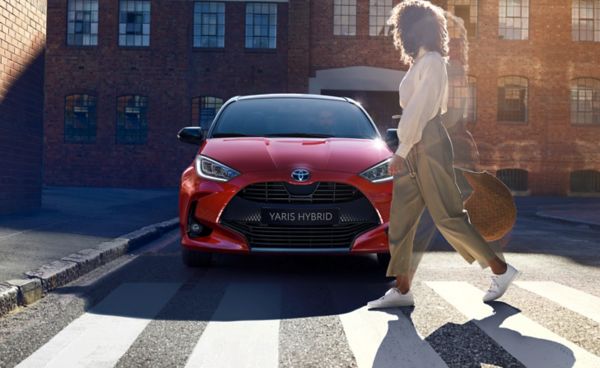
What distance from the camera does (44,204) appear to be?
12547 mm

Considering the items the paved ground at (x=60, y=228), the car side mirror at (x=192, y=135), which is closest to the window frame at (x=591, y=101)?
the paved ground at (x=60, y=228)

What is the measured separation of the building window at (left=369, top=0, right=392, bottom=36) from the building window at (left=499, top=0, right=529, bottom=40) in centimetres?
449

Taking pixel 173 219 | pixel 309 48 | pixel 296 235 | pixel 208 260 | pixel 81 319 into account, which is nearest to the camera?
pixel 81 319

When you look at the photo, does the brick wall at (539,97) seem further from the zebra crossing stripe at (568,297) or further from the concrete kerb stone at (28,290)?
the concrete kerb stone at (28,290)

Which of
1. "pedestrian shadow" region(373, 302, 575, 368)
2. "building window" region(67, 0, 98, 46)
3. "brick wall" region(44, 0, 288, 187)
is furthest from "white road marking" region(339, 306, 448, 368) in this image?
"building window" region(67, 0, 98, 46)

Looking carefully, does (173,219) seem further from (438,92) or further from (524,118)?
(524,118)

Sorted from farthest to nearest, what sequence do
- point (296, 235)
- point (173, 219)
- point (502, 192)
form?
point (173, 219) < point (296, 235) < point (502, 192)

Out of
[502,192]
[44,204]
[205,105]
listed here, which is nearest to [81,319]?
[502,192]

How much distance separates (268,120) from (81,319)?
129 inches

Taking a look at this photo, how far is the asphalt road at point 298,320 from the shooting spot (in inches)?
131

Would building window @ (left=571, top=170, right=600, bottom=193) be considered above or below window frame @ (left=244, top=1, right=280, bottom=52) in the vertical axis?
below

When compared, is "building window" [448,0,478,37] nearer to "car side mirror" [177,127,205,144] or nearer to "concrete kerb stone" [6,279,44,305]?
"car side mirror" [177,127,205,144]

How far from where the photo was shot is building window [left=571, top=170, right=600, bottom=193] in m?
25.2

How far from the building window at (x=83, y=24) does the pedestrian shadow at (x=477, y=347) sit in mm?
23832
